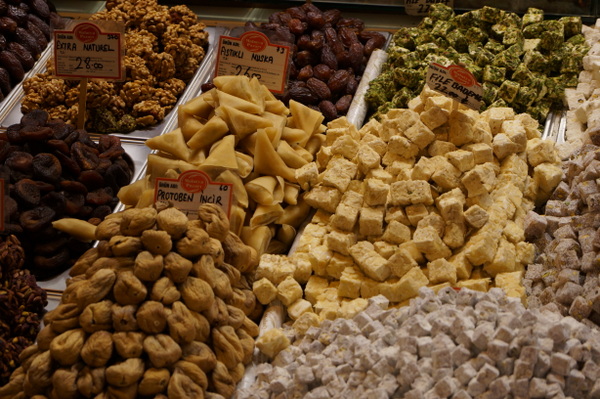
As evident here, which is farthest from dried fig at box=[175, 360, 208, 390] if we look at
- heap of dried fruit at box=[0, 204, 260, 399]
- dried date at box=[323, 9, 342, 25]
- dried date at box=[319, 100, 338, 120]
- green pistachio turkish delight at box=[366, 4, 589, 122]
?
dried date at box=[323, 9, 342, 25]

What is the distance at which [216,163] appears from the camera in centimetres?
240

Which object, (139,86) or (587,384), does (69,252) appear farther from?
(587,384)

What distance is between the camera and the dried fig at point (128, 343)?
1746 mm

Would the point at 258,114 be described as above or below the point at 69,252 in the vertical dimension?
above

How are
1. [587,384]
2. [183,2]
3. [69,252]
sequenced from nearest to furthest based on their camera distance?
[587,384] → [69,252] → [183,2]

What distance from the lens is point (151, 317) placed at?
1775 millimetres

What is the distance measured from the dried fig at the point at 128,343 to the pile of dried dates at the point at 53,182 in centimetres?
71

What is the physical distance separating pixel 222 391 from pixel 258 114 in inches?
44.3

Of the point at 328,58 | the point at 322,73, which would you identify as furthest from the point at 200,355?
the point at 328,58

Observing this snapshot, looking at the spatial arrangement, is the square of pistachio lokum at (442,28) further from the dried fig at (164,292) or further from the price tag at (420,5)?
the dried fig at (164,292)

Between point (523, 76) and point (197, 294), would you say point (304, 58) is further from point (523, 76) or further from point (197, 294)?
point (197, 294)

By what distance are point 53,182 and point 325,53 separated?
4.62 ft

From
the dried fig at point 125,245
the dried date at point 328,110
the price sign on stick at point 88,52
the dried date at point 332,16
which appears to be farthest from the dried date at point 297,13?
the dried fig at point 125,245

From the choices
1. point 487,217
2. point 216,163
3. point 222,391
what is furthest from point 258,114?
point 222,391
